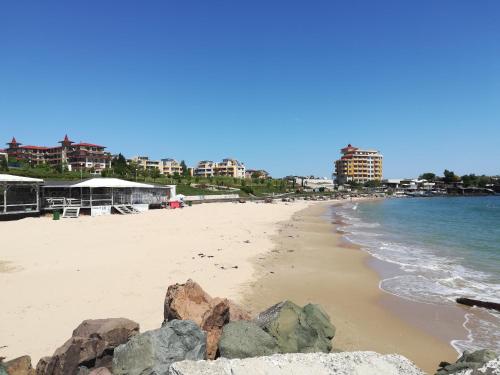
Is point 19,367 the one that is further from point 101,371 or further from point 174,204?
point 174,204

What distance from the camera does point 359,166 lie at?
184 m

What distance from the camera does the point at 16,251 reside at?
1647 cm

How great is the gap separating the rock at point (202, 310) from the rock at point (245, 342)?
0.34 m

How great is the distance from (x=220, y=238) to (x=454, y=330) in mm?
15385

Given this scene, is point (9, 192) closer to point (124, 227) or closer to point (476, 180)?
point (124, 227)

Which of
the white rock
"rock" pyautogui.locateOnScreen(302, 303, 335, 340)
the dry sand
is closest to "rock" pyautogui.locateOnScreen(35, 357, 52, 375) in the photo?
the dry sand

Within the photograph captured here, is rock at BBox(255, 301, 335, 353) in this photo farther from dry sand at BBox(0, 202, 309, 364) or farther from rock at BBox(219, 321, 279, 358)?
dry sand at BBox(0, 202, 309, 364)

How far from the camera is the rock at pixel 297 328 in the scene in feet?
21.6

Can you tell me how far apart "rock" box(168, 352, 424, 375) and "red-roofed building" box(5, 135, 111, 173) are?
122 metres

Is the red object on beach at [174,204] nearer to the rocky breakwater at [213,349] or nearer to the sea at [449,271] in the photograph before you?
the sea at [449,271]

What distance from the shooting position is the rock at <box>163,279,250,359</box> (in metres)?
6.65

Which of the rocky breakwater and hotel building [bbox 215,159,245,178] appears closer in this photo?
the rocky breakwater

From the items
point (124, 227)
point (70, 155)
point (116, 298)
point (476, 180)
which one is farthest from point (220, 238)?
point (476, 180)

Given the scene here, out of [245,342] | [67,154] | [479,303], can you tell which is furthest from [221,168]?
[245,342]
